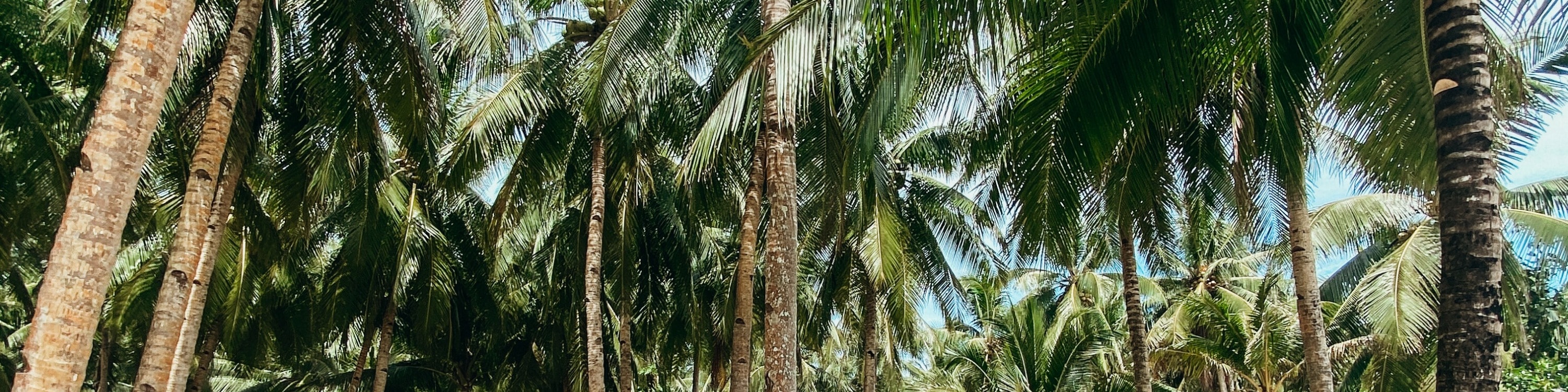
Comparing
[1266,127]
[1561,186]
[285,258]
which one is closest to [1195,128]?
[1266,127]

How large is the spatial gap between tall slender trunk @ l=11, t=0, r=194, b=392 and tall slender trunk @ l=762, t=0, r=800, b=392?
386 cm

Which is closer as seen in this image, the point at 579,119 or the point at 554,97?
the point at 554,97

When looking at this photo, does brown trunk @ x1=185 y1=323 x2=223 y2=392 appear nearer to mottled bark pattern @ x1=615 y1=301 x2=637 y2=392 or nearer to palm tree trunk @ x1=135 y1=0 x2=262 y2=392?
mottled bark pattern @ x1=615 y1=301 x2=637 y2=392

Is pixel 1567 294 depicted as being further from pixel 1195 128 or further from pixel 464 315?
pixel 464 315

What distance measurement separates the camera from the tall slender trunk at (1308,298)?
26.5ft

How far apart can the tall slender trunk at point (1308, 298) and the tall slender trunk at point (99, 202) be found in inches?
301

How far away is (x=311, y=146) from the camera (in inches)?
397

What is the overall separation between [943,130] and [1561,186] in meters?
8.72

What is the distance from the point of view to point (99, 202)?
187 inches

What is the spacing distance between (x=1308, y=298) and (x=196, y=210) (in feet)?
27.7

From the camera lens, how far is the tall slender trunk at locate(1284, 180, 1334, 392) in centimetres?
807

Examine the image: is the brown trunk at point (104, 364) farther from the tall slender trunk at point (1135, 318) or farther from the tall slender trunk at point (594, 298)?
the tall slender trunk at point (1135, 318)

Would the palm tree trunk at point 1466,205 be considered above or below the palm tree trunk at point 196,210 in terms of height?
below

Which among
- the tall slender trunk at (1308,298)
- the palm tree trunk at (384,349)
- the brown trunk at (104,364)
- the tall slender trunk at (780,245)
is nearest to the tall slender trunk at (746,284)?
the tall slender trunk at (780,245)
